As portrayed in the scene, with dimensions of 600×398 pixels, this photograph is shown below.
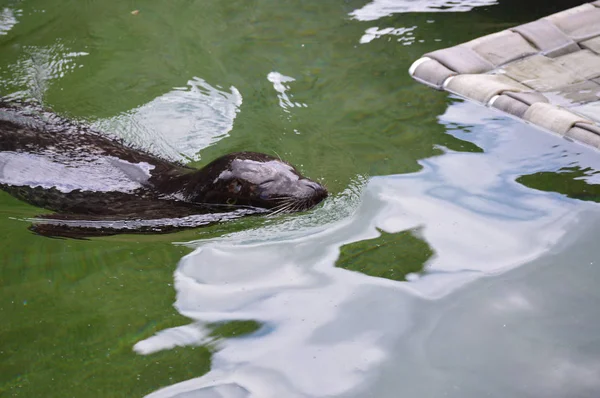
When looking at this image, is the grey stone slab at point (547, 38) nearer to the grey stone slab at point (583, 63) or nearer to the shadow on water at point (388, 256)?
the grey stone slab at point (583, 63)

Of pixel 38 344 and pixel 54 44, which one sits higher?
pixel 54 44

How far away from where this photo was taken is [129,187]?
5133mm

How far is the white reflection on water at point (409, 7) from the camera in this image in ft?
27.5

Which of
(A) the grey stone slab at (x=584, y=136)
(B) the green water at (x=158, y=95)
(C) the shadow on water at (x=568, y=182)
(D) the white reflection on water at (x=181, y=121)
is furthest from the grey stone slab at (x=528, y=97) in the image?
(D) the white reflection on water at (x=181, y=121)

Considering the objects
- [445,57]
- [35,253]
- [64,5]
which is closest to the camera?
[35,253]

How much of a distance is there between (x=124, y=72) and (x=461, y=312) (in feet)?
15.8

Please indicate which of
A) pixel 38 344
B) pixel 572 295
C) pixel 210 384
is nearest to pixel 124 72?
pixel 38 344

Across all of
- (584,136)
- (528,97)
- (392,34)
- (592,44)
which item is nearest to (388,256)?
(584,136)

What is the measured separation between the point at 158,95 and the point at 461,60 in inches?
120

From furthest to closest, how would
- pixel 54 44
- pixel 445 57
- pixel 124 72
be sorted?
pixel 54 44
pixel 124 72
pixel 445 57

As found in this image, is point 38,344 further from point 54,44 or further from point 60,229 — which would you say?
point 54,44

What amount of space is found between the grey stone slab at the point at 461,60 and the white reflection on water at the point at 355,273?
1253mm

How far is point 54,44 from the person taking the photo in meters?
7.90

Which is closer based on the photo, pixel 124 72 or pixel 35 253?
pixel 35 253
